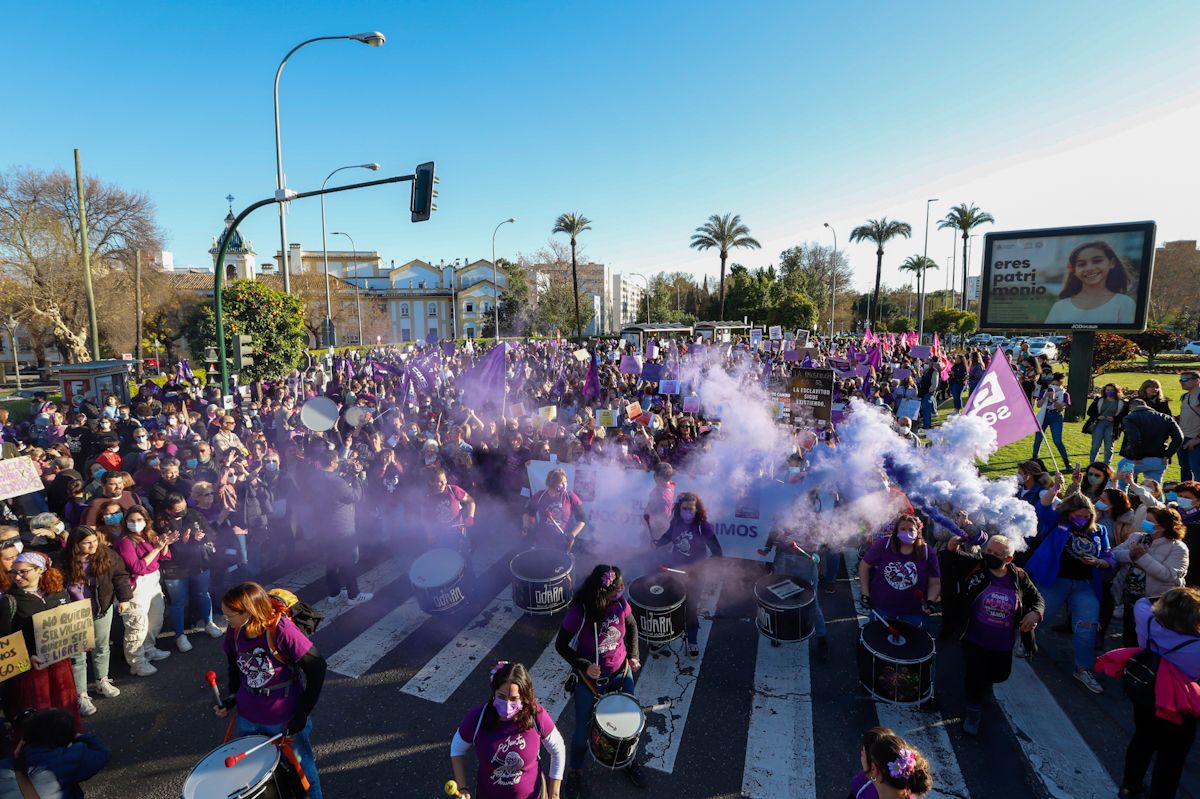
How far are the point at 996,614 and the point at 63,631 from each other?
21.6ft

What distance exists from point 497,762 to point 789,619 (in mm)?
3099

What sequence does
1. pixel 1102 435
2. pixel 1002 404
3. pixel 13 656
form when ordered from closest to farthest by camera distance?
pixel 13 656
pixel 1002 404
pixel 1102 435

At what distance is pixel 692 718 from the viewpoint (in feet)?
15.2

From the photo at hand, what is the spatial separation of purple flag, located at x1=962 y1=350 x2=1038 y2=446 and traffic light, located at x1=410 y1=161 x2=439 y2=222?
29.3 feet

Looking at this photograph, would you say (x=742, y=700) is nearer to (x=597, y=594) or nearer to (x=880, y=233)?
(x=597, y=594)

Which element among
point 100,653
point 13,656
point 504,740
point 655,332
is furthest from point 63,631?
point 655,332

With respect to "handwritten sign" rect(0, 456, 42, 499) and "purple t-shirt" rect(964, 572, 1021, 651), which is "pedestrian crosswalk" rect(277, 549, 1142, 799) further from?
"handwritten sign" rect(0, 456, 42, 499)

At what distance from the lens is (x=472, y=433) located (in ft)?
33.7

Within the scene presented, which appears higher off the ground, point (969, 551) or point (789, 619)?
point (969, 551)

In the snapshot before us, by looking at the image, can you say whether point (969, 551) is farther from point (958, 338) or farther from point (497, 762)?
point (958, 338)

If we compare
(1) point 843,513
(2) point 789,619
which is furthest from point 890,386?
(2) point 789,619

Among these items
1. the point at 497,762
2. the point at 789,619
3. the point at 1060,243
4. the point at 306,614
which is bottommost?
the point at 789,619

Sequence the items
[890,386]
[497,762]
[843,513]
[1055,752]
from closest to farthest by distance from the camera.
A: [497,762]
[1055,752]
[843,513]
[890,386]

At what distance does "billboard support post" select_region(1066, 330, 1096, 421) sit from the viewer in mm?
16953
